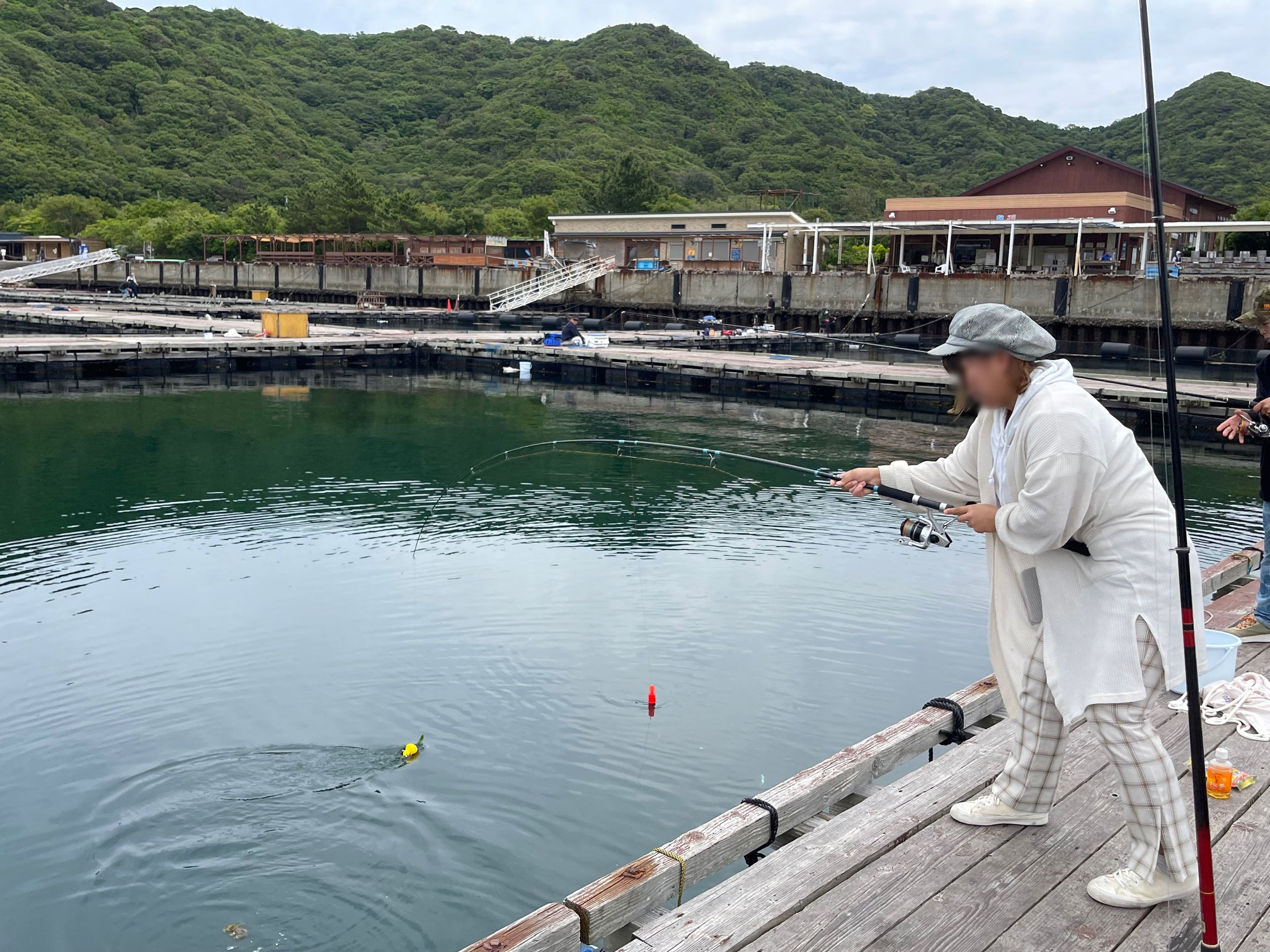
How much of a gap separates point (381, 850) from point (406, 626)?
148 inches

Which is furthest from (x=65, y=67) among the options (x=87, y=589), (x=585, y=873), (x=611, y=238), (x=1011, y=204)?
(x=585, y=873)

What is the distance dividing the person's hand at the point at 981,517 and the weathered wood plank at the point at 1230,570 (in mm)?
4751

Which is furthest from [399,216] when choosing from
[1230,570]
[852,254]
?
[1230,570]

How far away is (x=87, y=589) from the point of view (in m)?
10.2

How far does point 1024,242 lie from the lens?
46.5 meters

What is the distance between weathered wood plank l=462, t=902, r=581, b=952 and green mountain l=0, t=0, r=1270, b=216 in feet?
232

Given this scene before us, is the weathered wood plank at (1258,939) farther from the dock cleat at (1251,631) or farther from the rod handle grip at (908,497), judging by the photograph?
the dock cleat at (1251,631)

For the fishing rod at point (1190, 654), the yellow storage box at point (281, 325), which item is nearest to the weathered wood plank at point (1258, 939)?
the fishing rod at point (1190, 654)

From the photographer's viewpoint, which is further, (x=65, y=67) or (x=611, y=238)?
(x=65, y=67)

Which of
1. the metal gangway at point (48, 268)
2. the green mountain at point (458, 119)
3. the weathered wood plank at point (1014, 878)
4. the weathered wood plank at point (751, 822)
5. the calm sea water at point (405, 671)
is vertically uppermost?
the green mountain at point (458, 119)

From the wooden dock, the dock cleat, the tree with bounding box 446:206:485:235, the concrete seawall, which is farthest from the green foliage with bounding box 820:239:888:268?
the wooden dock

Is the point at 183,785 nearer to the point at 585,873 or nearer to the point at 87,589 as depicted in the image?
the point at 585,873

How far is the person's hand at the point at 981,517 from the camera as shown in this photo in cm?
304

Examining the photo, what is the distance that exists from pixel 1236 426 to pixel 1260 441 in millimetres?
235
